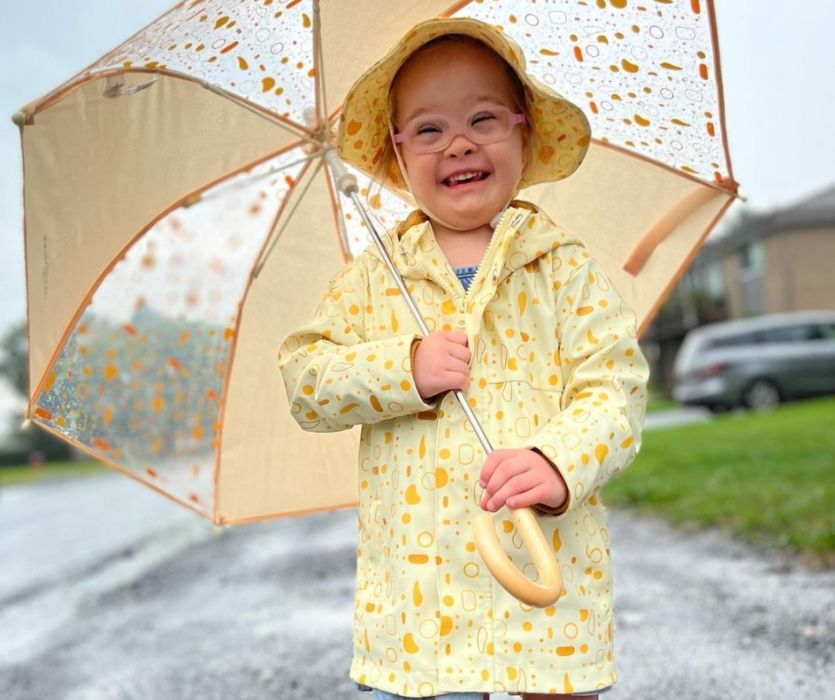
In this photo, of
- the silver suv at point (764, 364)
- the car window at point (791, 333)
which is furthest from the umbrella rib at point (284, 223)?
the car window at point (791, 333)

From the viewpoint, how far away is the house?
93.9ft

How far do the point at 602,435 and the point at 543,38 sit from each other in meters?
1.20

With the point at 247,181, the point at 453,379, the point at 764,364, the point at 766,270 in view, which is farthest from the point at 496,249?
the point at 766,270

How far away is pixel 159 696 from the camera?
3781mm

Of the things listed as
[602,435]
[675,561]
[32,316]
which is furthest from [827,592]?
[32,316]

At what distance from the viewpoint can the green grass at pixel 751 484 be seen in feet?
Answer: 18.7

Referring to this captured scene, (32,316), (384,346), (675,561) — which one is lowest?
(675,561)

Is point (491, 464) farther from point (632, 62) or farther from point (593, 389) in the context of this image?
point (632, 62)

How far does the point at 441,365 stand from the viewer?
187 cm

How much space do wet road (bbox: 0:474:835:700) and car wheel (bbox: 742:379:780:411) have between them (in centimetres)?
1067

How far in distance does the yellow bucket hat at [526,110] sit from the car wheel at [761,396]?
15.8 metres

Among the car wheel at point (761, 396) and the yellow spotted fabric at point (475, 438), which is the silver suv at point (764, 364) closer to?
the car wheel at point (761, 396)

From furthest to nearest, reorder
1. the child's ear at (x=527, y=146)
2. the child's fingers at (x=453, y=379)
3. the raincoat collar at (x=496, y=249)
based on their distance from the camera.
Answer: the child's ear at (x=527, y=146) < the raincoat collar at (x=496, y=249) < the child's fingers at (x=453, y=379)

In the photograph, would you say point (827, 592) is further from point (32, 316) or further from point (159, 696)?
point (32, 316)
